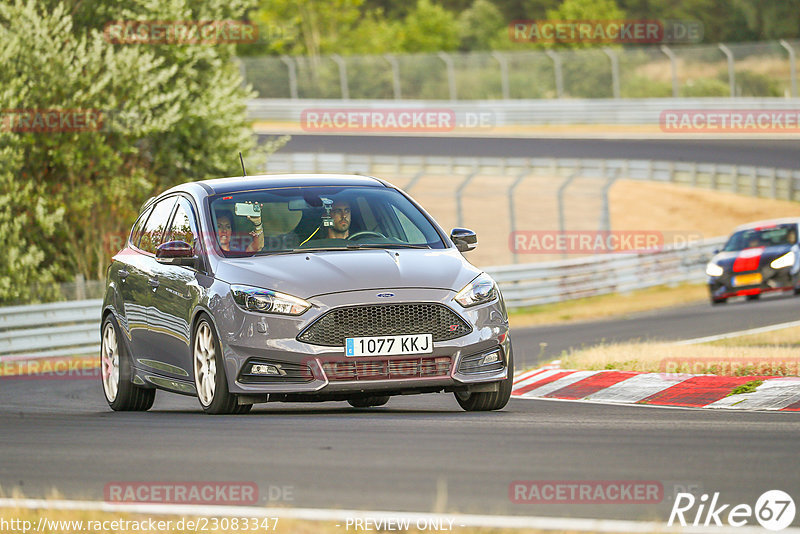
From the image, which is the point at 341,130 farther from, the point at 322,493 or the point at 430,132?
the point at 322,493

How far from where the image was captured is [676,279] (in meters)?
32.6

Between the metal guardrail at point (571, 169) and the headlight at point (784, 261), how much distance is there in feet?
51.9

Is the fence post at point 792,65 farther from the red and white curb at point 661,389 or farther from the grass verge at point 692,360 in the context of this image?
the red and white curb at point 661,389

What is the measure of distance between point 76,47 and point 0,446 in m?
17.5

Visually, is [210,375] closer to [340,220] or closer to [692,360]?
[340,220]

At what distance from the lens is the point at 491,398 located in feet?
32.3

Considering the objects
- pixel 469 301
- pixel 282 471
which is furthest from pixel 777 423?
pixel 282 471

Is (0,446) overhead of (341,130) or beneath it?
overhead

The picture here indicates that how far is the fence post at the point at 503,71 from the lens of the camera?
49.7 meters

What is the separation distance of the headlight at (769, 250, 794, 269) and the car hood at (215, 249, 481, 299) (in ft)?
51.8

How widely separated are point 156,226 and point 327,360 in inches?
115

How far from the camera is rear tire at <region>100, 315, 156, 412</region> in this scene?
37.6ft

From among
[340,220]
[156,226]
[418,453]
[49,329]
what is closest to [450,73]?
[49,329]
